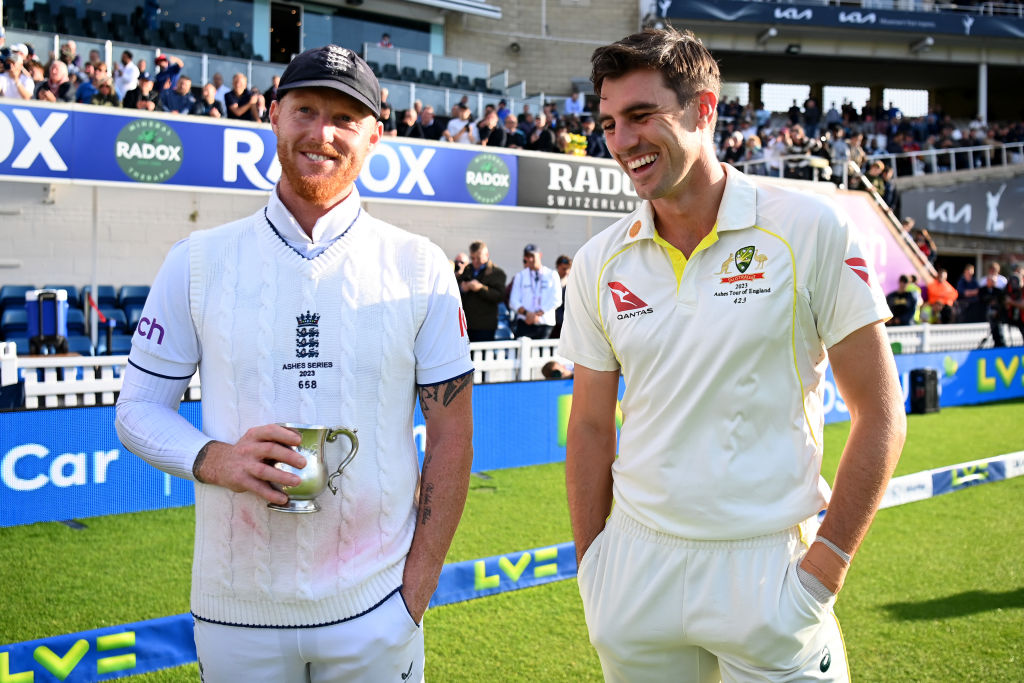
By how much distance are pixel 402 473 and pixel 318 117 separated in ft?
2.62

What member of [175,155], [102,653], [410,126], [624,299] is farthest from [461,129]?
[624,299]

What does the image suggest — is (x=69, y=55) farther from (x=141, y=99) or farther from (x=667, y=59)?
(x=667, y=59)

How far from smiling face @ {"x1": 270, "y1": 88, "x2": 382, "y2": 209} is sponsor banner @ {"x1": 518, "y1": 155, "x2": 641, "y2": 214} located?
11.7 metres

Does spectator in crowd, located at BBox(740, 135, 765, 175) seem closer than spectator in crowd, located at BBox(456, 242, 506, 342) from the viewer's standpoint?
No

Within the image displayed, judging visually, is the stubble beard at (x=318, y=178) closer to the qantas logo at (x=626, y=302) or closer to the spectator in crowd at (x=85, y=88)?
the qantas logo at (x=626, y=302)

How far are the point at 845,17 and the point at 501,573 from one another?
102 ft

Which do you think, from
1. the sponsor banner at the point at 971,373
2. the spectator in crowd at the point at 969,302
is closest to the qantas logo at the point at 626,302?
the sponsor banner at the point at 971,373

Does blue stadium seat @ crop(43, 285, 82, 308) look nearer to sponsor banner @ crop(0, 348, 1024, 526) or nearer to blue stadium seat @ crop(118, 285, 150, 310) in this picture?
blue stadium seat @ crop(118, 285, 150, 310)

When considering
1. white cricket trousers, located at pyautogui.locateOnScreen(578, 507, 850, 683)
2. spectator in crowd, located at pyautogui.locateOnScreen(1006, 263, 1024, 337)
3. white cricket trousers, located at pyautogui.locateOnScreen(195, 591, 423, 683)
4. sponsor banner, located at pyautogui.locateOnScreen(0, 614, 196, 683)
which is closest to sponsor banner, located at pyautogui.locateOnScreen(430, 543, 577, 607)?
sponsor banner, located at pyautogui.locateOnScreen(0, 614, 196, 683)

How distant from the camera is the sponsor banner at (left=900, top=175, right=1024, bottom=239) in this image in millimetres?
23391

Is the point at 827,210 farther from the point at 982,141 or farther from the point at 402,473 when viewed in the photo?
the point at 982,141

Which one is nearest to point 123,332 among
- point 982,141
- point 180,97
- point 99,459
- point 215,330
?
point 180,97

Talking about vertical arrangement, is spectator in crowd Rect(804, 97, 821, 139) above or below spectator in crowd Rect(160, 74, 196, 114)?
above

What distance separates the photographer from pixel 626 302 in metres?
2.06
